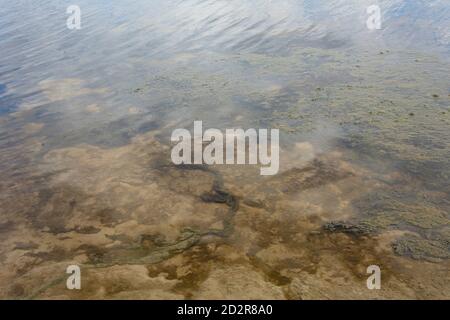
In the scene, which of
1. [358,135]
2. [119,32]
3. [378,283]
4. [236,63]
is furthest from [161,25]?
[378,283]

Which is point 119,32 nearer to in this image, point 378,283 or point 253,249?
point 253,249

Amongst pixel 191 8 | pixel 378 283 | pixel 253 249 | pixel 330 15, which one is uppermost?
pixel 191 8

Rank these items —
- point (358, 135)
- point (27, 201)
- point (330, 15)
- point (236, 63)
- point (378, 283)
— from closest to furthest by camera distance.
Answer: point (378, 283), point (27, 201), point (358, 135), point (236, 63), point (330, 15)

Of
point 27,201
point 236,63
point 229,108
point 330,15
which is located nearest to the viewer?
point 27,201

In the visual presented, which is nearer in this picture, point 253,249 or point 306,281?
point 306,281

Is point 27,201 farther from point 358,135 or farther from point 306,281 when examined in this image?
point 358,135

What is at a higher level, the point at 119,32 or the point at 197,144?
the point at 119,32

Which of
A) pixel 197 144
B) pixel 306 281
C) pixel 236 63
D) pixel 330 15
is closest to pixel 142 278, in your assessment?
pixel 306 281
